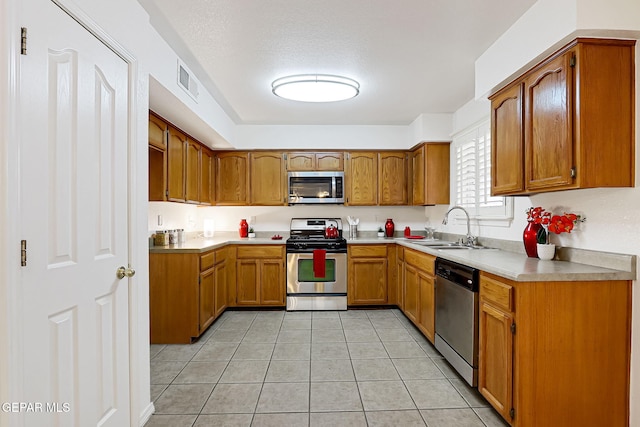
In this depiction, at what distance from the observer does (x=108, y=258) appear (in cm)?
174

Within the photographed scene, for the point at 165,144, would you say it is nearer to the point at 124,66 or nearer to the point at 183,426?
the point at 124,66

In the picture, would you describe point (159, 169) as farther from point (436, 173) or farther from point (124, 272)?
point (436, 173)

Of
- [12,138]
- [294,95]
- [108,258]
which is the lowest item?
[108,258]

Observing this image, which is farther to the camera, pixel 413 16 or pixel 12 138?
pixel 413 16

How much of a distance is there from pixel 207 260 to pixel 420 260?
2.15 m

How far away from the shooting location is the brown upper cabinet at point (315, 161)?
16.1ft

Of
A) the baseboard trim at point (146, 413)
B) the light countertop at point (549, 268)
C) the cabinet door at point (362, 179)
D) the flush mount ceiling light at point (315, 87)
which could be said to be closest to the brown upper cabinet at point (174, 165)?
the flush mount ceiling light at point (315, 87)

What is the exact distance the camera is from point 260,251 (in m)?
4.54

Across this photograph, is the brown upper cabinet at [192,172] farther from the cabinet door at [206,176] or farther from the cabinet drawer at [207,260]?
the cabinet drawer at [207,260]

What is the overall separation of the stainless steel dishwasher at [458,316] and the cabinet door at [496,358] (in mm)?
77

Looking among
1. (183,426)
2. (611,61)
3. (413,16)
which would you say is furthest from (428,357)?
(413,16)

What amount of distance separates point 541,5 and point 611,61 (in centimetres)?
48

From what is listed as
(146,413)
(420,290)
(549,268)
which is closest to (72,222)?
(146,413)

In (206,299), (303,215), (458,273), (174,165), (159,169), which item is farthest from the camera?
(303,215)
